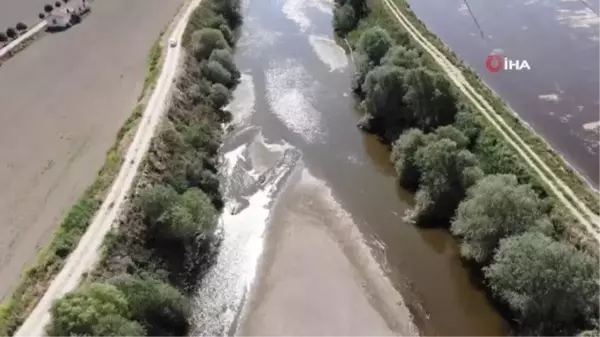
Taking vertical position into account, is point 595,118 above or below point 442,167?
below

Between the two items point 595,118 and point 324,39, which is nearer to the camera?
point 595,118

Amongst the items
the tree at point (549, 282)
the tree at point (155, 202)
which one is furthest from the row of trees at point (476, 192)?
the tree at point (155, 202)

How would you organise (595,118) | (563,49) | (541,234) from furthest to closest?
(563,49) → (595,118) → (541,234)

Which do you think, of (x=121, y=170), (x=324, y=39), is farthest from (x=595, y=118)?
(x=121, y=170)

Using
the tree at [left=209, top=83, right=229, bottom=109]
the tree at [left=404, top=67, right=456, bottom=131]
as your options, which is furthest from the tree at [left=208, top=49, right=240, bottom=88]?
the tree at [left=404, top=67, right=456, bottom=131]

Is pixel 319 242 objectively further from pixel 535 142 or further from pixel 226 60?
pixel 226 60

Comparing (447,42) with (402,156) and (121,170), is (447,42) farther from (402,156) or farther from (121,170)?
(121,170)

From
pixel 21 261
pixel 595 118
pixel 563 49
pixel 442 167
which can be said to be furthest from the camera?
pixel 563 49
